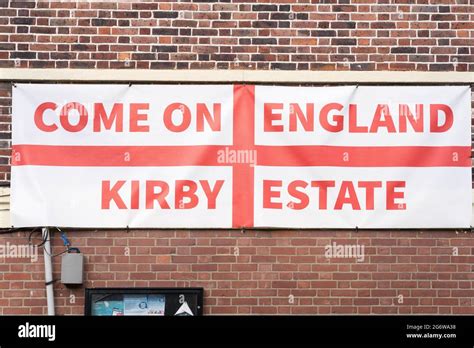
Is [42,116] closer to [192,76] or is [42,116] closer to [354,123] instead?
[192,76]

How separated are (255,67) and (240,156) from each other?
886 mm

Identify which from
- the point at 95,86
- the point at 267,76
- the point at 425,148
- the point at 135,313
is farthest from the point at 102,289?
the point at 425,148

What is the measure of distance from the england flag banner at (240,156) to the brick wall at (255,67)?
17 centimetres

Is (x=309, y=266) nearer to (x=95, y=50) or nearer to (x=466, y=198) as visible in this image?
(x=466, y=198)

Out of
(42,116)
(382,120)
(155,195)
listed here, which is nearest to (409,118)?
(382,120)

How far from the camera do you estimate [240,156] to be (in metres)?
8.55

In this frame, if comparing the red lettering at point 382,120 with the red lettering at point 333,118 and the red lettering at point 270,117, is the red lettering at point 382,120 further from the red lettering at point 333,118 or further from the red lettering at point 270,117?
the red lettering at point 270,117

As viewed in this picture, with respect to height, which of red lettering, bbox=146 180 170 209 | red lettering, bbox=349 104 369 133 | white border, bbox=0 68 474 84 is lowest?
red lettering, bbox=146 180 170 209

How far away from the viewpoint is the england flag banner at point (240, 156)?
8.51 metres

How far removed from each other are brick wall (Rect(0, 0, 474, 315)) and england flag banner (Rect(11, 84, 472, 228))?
0.57ft

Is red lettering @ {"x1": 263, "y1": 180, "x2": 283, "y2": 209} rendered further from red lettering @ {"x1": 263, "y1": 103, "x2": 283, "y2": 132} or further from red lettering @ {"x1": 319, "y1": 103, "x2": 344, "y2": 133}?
red lettering @ {"x1": 319, "y1": 103, "x2": 344, "y2": 133}

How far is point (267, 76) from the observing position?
28.2 ft

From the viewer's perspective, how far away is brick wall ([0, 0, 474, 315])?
8492 millimetres

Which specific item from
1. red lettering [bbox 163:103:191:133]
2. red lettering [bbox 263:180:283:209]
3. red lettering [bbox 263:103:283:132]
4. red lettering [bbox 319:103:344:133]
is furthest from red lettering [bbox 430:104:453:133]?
red lettering [bbox 163:103:191:133]
